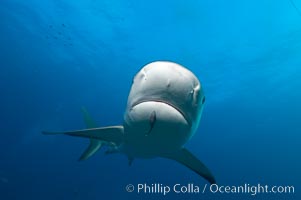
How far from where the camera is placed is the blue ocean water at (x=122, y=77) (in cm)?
2100

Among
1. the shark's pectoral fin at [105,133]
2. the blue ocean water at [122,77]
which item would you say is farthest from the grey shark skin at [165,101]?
the blue ocean water at [122,77]

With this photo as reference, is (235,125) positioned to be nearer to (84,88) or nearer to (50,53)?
(84,88)

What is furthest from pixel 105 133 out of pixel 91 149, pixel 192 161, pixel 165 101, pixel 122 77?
pixel 122 77

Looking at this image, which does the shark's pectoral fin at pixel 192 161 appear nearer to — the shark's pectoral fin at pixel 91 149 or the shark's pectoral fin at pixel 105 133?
the shark's pectoral fin at pixel 105 133

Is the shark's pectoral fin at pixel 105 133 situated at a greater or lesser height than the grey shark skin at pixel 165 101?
greater

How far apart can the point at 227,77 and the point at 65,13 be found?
1845cm

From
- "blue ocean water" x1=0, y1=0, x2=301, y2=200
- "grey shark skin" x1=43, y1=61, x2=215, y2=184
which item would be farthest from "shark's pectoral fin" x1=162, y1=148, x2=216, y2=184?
"blue ocean water" x1=0, y1=0, x2=301, y2=200

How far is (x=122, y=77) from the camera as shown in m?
33.0

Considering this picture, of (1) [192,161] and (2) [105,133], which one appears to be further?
(1) [192,161]

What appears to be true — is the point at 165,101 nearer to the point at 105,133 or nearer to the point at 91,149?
the point at 105,133

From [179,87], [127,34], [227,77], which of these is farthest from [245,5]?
[179,87]

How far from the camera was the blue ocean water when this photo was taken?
2100cm

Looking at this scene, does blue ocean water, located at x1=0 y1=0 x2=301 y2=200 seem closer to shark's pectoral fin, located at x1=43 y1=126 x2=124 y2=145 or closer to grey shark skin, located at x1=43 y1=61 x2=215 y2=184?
shark's pectoral fin, located at x1=43 y1=126 x2=124 y2=145

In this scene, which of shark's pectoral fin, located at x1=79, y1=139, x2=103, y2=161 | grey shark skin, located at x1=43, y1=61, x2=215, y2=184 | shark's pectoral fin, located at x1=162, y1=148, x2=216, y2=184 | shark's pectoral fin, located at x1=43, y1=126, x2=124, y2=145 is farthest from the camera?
shark's pectoral fin, located at x1=79, y1=139, x2=103, y2=161
